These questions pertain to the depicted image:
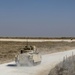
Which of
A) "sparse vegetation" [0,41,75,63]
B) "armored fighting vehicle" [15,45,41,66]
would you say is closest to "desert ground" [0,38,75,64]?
"sparse vegetation" [0,41,75,63]

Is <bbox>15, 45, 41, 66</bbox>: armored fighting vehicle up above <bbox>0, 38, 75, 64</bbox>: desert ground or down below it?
above

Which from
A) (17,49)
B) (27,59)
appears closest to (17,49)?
(17,49)

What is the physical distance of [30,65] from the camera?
27328mm

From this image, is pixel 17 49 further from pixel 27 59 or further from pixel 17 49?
pixel 27 59

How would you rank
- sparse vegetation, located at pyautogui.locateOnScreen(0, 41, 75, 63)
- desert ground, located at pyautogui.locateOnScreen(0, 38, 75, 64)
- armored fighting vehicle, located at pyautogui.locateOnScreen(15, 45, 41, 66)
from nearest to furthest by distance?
armored fighting vehicle, located at pyautogui.locateOnScreen(15, 45, 41, 66) → desert ground, located at pyautogui.locateOnScreen(0, 38, 75, 64) → sparse vegetation, located at pyautogui.locateOnScreen(0, 41, 75, 63)

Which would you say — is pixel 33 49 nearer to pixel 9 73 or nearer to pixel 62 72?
pixel 9 73

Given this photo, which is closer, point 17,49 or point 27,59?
point 27,59

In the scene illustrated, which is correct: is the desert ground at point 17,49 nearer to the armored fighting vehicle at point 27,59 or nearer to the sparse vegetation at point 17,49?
the sparse vegetation at point 17,49

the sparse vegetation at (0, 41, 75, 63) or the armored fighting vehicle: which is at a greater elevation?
the armored fighting vehicle

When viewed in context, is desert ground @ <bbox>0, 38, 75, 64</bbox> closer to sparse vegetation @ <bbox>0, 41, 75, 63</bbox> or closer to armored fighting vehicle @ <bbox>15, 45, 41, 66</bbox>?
sparse vegetation @ <bbox>0, 41, 75, 63</bbox>

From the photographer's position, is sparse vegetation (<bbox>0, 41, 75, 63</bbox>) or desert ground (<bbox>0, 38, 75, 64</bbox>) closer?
desert ground (<bbox>0, 38, 75, 64</bbox>)

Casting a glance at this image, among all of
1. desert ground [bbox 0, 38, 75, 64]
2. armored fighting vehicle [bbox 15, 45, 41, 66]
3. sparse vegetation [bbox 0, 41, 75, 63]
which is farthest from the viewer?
sparse vegetation [bbox 0, 41, 75, 63]

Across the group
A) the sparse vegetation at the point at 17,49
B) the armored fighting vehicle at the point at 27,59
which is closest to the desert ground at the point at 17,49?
the sparse vegetation at the point at 17,49

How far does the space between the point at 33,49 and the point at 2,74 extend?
25.9 ft
